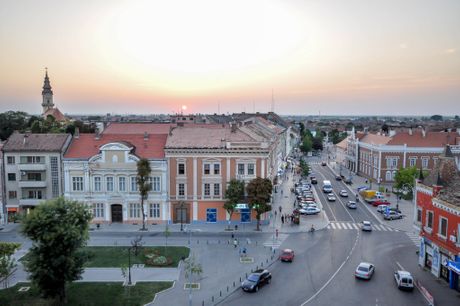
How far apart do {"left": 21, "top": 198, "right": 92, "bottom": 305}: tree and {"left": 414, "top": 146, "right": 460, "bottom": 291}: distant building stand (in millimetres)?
29105

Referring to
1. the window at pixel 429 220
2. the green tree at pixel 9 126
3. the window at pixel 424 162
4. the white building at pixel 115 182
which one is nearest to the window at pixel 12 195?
the white building at pixel 115 182

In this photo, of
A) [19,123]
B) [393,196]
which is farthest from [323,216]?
[19,123]

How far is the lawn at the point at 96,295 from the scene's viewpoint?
31469 mm

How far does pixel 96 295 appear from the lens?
32.8m

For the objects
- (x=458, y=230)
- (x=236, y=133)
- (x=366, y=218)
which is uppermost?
(x=236, y=133)

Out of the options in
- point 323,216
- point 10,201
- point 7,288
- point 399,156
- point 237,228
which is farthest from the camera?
point 399,156

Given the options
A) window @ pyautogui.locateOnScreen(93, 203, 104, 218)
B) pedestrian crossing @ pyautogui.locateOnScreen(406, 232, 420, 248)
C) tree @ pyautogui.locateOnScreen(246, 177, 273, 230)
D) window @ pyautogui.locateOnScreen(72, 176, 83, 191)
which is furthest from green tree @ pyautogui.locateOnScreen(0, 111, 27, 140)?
pedestrian crossing @ pyautogui.locateOnScreen(406, 232, 420, 248)

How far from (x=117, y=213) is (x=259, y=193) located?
63.7ft

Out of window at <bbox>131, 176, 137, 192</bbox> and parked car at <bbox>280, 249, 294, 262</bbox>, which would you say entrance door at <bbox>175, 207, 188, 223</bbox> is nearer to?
window at <bbox>131, 176, 137, 192</bbox>

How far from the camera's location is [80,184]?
182 ft

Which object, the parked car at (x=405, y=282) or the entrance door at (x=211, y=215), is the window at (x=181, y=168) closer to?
the entrance door at (x=211, y=215)

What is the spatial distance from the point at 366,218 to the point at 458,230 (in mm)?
27116

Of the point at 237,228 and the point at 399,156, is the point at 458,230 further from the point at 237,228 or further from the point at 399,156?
the point at 399,156

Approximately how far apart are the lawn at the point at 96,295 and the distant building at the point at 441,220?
Result: 23.5 meters
